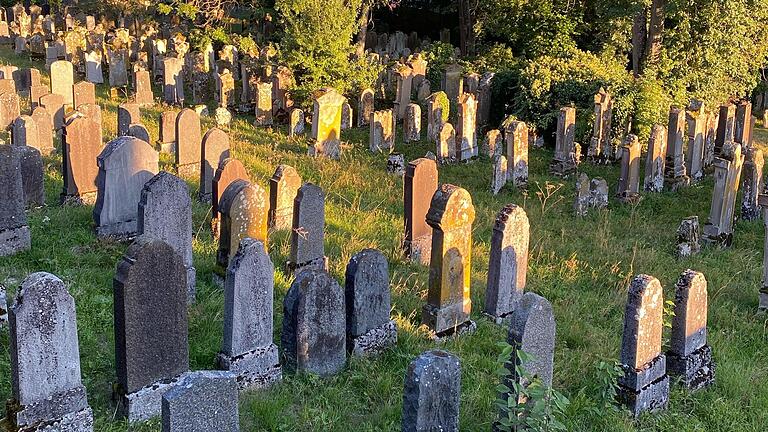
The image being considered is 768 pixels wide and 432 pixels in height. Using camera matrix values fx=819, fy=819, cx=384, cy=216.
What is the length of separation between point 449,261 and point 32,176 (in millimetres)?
5345

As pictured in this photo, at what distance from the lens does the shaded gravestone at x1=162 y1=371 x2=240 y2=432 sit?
4195 mm

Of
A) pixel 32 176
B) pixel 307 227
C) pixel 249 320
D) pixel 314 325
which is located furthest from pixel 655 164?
pixel 32 176

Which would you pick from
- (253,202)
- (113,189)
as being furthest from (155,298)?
(113,189)

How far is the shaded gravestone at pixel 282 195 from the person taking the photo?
29.6 feet

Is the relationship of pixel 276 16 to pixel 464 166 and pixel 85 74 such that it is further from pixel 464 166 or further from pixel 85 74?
pixel 464 166

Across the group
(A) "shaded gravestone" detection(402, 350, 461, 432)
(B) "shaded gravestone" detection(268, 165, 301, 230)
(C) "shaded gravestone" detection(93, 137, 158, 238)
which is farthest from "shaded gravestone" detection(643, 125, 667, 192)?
(A) "shaded gravestone" detection(402, 350, 461, 432)

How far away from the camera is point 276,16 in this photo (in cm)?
2330

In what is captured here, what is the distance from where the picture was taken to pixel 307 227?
313 inches

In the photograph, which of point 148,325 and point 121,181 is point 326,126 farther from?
point 148,325

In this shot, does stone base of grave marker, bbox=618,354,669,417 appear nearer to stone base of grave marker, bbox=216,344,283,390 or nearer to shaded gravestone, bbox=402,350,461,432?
shaded gravestone, bbox=402,350,461,432

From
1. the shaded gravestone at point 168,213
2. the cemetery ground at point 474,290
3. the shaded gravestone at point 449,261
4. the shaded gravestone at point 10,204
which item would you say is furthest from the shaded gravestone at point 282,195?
the shaded gravestone at point 10,204

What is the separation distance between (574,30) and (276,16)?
8.33 metres

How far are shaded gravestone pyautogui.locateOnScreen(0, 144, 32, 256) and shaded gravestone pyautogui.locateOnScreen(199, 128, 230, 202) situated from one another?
97.8 inches

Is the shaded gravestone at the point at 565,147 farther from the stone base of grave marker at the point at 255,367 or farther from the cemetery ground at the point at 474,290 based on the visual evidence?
the stone base of grave marker at the point at 255,367
